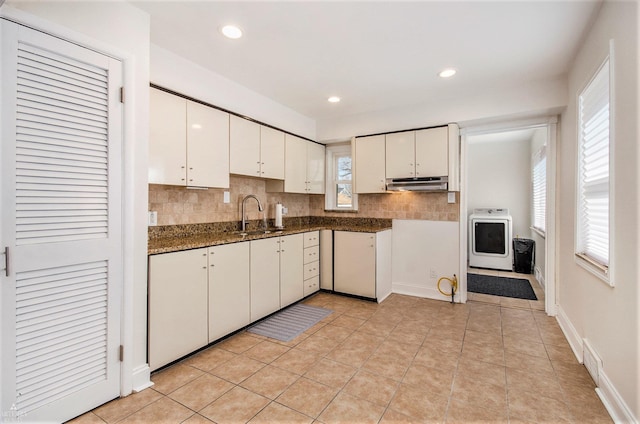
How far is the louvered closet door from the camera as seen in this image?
1500mm

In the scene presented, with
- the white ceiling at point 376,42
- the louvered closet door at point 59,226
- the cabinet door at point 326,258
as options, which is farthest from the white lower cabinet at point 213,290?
the white ceiling at point 376,42

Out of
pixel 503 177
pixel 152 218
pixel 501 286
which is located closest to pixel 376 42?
pixel 152 218

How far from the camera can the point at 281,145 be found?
12.3 ft

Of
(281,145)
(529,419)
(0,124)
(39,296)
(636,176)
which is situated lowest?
(529,419)

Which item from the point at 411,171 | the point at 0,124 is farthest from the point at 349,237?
the point at 0,124

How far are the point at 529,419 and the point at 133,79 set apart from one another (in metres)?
3.10

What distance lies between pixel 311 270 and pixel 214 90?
2.37 m

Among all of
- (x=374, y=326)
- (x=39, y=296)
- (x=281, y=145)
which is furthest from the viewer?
(x=281, y=145)

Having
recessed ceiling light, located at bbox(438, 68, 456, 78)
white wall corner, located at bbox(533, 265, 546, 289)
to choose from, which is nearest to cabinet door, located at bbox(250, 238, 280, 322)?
recessed ceiling light, located at bbox(438, 68, 456, 78)

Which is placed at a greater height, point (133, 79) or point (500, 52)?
point (500, 52)

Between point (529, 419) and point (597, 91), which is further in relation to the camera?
point (597, 91)

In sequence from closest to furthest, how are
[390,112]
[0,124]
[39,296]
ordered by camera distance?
[0,124] < [39,296] < [390,112]

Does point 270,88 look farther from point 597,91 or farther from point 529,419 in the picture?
point 529,419

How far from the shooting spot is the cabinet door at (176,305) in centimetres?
211
